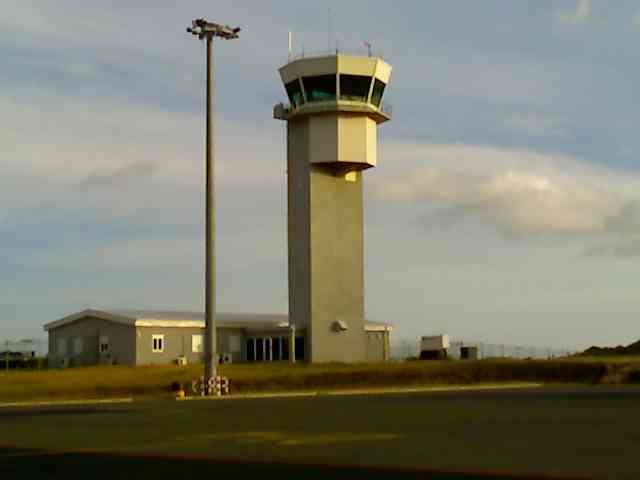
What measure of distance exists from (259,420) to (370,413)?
3851 mm

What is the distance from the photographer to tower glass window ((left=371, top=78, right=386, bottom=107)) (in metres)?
73.2

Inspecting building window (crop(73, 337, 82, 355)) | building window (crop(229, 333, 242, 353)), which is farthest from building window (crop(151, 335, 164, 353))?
building window (crop(73, 337, 82, 355))

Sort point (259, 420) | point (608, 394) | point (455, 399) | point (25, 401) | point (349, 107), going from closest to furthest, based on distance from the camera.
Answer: point (259, 420) < point (455, 399) < point (608, 394) < point (25, 401) < point (349, 107)

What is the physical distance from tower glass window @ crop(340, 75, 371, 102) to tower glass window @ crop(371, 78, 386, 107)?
78 centimetres

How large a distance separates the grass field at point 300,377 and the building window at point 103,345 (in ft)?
23.8

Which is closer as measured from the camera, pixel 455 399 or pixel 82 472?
pixel 82 472

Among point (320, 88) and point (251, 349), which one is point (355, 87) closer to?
point (320, 88)

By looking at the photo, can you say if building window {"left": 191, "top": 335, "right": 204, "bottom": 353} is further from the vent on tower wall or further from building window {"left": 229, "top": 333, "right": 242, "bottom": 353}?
the vent on tower wall

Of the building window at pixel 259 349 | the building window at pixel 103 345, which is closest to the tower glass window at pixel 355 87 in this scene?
the building window at pixel 259 349

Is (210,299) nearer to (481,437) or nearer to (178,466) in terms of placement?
(481,437)

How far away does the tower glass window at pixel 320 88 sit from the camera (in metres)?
71.7

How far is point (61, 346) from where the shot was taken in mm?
76125

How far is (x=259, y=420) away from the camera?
92.6ft

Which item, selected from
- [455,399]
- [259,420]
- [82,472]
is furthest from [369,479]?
[455,399]
